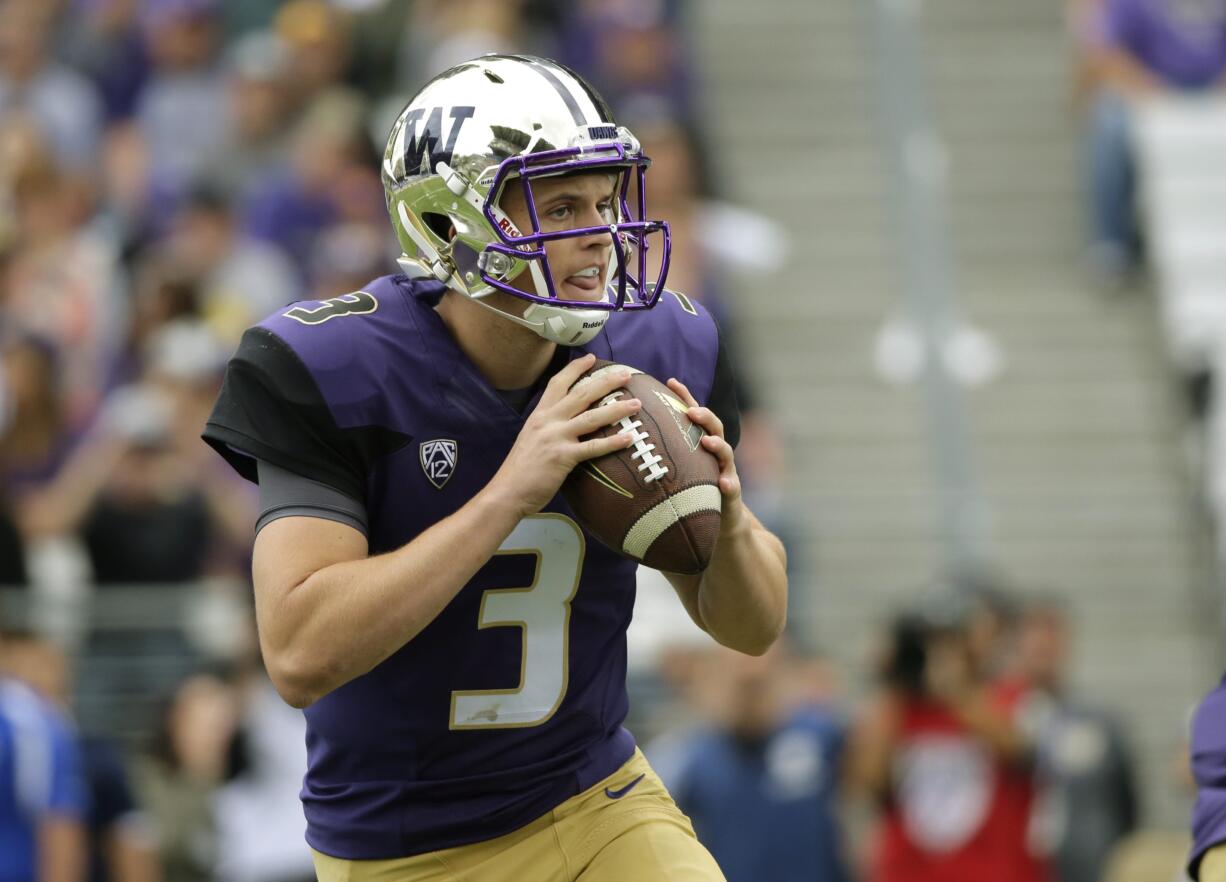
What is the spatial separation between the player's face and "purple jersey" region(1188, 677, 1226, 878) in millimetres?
1294

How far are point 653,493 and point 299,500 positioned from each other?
0.56 m

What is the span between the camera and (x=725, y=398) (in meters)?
3.96

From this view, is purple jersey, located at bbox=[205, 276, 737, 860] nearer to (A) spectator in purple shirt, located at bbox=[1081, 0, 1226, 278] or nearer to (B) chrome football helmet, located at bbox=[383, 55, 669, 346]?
(B) chrome football helmet, located at bbox=[383, 55, 669, 346]

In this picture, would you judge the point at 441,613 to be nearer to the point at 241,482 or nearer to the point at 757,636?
the point at 757,636

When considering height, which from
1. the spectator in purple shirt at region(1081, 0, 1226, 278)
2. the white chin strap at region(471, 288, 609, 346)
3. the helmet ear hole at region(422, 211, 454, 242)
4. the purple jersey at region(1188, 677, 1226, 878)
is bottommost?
the spectator in purple shirt at region(1081, 0, 1226, 278)

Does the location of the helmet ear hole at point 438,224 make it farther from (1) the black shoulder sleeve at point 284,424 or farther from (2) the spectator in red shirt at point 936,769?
(2) the spectator in red shirt at point 936,769

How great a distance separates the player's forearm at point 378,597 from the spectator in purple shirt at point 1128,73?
7641mm

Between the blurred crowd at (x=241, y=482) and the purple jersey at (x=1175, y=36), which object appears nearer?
the blurred crowd at (x=241, y=482)

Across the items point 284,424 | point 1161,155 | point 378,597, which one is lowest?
point 1161,155

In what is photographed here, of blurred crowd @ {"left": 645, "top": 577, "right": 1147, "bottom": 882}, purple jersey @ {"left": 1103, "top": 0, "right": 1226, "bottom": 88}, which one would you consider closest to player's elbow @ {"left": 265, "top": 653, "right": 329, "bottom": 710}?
blurred crowd @ {"left": 645, "top": 577, "right": 1147, "bottom": 882}

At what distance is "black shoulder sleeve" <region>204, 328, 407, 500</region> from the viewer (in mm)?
3453

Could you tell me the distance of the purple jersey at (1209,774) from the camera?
12.3ft

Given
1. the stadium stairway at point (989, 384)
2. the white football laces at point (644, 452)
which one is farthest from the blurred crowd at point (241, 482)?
the white football laces at point (644, 452)

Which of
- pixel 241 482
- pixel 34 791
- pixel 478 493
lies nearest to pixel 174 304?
pixel 241 482
